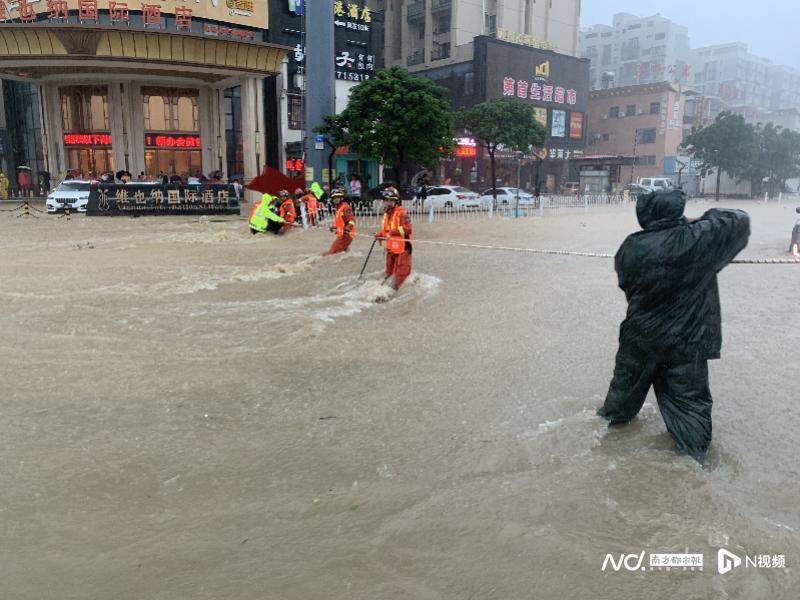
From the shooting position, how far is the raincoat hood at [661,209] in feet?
11.7

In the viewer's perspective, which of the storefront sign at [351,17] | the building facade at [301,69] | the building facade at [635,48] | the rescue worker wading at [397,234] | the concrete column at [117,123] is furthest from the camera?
the building facade at [635,48]

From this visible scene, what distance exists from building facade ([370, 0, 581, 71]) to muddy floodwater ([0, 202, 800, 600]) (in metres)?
40.1

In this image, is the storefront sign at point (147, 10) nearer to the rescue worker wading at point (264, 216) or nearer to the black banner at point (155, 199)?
the black banner at point (155, 199)

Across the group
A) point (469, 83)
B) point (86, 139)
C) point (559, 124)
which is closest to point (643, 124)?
point (559, 124)

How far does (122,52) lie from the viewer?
82.1 feet

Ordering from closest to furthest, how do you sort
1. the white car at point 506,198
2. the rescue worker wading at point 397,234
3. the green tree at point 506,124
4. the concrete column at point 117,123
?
the rescue worker wading at point 397,234
the concrete column at point 117,123
the white car at point 506,198
the green tree at point 506,124

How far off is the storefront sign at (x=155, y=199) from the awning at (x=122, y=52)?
7216mm

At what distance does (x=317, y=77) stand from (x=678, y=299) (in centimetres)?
2096

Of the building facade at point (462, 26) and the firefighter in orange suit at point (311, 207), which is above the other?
the building facade at point (462, 26)

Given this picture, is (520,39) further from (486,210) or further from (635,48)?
(635,48)

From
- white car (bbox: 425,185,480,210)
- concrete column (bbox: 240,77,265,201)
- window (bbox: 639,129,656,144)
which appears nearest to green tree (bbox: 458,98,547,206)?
white car (bbox: 425,185,480,210)

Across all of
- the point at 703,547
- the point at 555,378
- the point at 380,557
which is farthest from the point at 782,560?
the point at 555,378

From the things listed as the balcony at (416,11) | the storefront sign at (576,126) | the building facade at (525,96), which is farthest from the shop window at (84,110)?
the storefront sign at (576,126)

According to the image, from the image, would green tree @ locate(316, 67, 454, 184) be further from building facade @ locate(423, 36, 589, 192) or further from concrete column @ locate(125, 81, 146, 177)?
building facade @ locate(423, 36, 589, 192)
